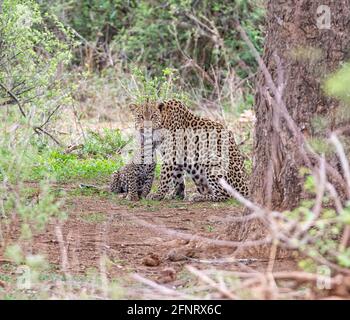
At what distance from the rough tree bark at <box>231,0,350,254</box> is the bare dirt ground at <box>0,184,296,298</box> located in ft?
1.61

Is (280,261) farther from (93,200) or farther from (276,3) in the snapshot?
(93,200)

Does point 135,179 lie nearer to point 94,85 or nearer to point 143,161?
point 143,161

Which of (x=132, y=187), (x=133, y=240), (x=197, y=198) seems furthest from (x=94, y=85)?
(x=133, y=240)

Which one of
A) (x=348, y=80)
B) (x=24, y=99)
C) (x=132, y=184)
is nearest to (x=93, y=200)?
(x=132, y=184)

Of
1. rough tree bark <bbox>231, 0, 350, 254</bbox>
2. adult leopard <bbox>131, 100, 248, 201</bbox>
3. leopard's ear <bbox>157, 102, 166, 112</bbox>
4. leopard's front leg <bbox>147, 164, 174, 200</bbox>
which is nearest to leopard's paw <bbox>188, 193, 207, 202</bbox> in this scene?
adult leopard <bbox>131, 100, 248, 201</bbox>

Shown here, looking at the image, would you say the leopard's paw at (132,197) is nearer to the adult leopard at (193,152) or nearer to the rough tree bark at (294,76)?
the adult leopard at (193,152)

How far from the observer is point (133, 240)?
7.40 m

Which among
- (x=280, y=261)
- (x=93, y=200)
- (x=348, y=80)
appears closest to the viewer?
(x=348, y=80)

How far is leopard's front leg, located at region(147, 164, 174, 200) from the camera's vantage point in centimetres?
1026

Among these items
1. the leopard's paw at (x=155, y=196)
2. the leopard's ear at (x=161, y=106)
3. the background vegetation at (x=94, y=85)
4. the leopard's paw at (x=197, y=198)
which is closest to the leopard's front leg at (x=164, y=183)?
the leopard's paw at (x=155, y=196)

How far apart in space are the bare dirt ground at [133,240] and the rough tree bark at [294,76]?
1.61ft

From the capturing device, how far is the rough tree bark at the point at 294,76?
609 centimetres

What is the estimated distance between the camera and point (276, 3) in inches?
253

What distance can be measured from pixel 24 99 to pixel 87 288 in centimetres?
625
